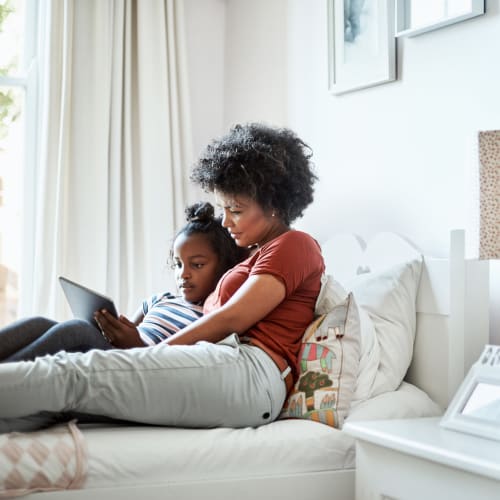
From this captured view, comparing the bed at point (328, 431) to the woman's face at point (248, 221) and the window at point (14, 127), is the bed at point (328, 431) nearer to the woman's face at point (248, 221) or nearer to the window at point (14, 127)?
the woman's face at point (248, 221)

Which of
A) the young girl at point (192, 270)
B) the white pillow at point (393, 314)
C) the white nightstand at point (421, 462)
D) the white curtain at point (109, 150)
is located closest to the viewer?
the white nightstand at point (421, 462)

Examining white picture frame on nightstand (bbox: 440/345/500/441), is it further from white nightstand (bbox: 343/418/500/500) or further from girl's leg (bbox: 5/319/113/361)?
girl's leg (bbox: 5/319/113/361)

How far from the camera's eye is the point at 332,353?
64.6 inches

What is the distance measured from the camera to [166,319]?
2006 millimetres

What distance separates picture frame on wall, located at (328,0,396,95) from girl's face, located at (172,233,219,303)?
2.30ft

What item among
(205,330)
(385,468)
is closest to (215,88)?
(205,330)

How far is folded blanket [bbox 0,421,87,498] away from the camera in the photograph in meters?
1.29

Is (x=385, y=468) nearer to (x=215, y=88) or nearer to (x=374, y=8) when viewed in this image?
(x=374, y=8)

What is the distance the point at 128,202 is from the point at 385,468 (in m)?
1.63

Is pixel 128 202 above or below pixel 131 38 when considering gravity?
below

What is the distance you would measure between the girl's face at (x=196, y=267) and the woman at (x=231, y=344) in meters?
0.17

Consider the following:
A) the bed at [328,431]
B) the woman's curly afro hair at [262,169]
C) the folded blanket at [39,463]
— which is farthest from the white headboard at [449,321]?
the folded blanket at [39,463]

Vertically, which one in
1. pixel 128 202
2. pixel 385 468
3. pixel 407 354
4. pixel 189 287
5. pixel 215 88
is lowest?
pixel 385 468

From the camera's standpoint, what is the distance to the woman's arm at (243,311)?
1.65 meters
